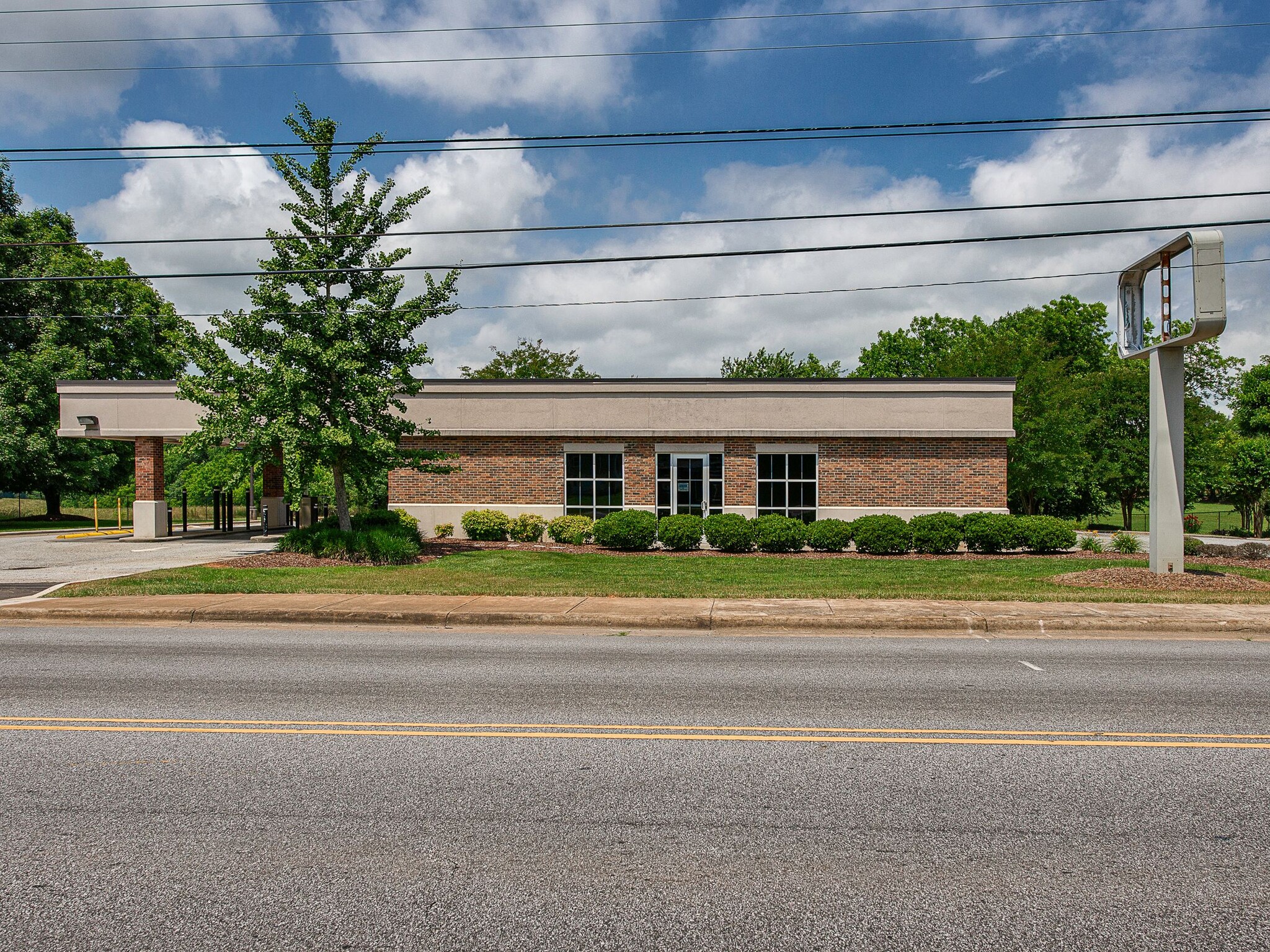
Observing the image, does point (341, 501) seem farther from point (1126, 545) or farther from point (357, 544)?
point (1126, 545)

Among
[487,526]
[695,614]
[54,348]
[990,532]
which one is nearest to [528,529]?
[487,526]

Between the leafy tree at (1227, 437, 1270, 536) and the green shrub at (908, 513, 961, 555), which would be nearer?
the green shrub at (908, 513, 961, 555)

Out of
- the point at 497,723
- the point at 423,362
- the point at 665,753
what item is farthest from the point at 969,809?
the point at 423,362

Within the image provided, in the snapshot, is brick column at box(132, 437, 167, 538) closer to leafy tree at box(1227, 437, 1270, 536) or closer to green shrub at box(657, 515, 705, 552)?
green shrub at box(657, 515, 705, 552)

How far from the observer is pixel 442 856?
4160mm

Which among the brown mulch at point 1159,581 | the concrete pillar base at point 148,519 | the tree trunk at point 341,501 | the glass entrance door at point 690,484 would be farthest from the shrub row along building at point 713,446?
the concrete pillar base at point 148,519

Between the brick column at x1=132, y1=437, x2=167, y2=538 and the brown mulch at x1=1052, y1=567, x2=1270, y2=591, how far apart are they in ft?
81.2

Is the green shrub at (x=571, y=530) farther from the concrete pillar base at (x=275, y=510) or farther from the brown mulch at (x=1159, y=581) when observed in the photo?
the concrete pillar base at (x=275, y=510)

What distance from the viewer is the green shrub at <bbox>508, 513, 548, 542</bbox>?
23.0 meters

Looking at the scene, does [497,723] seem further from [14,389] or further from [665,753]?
[14,389]

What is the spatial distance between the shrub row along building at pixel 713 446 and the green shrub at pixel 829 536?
8.67ft

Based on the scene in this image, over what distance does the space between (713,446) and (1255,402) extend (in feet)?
104

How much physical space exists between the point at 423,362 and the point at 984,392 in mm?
14845

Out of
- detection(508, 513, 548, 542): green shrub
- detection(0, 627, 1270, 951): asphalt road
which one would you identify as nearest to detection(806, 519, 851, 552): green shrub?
detection(508, 513, 548, 542): green shrub
